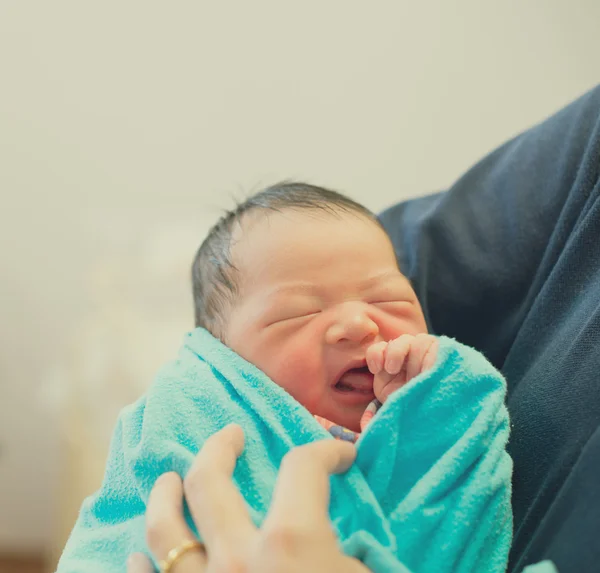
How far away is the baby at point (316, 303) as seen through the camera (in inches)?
25.6

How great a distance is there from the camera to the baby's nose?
2.13ft

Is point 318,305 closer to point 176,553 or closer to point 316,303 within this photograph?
point 316,303

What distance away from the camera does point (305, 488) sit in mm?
428

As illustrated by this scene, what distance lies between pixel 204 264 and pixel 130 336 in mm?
824

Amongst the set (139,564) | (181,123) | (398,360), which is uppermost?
(181,123)

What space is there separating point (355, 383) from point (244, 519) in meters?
0.26

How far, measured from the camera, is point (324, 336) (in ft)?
2.20

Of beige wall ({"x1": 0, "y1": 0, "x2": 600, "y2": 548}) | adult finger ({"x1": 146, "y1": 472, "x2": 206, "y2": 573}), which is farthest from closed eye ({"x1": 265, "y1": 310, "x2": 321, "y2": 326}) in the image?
beige wall ({"x1": 0, "y1": 0, "x2": 600, "y2": 548})

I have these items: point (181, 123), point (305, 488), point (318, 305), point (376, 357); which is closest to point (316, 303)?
point (318, 305)

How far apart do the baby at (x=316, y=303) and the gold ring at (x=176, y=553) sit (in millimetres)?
206

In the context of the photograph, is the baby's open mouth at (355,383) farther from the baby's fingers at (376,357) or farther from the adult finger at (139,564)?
the adult finger at (139,564)

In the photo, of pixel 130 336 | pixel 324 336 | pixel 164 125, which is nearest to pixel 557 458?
pixel 324 336

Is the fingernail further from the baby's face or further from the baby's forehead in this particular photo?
the baby's forehead

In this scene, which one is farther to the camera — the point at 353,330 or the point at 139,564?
the point at 353,330
